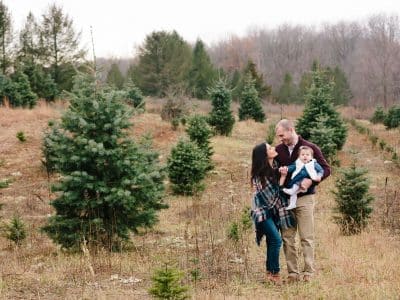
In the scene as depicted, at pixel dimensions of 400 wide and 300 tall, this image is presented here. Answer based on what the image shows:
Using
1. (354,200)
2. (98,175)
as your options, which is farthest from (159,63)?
(98,175)

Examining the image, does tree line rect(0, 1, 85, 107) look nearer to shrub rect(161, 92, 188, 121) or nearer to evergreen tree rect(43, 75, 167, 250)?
shrub rect(161, 92, 188, 121)

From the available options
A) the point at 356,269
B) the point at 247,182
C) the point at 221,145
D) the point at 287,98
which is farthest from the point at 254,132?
the point at 287,98

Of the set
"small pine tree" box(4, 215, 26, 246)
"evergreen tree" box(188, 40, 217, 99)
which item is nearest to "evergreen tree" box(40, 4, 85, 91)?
"evergreen tree" box(188, 40, 217, 99)

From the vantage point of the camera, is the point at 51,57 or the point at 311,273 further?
the point at 51,57

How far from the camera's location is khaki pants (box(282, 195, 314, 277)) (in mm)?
5531

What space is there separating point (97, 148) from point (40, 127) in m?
12.8

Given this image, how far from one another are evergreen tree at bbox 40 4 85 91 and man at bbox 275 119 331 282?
27.3 metres

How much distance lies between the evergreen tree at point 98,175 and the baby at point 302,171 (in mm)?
2635

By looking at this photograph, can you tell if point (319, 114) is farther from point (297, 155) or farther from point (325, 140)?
point (297, 155)

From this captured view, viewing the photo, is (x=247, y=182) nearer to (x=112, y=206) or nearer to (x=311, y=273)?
(x=112, y=206)

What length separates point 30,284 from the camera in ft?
18.4

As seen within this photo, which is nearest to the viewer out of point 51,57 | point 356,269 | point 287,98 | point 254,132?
point 356,269

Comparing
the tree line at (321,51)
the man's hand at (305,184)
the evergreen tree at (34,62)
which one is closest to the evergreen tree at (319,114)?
the man's hand at (305,184)

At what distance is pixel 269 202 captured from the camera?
5520 millimetres
